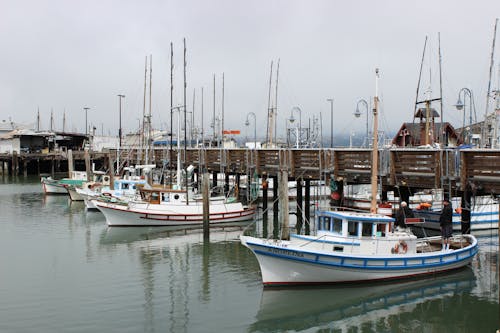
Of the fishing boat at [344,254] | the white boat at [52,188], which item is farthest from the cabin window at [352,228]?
the white boat at [52,188]

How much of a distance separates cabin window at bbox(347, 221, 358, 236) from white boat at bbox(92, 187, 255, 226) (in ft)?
51.4

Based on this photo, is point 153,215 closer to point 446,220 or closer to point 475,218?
point 446,220

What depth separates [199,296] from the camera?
18656 mm

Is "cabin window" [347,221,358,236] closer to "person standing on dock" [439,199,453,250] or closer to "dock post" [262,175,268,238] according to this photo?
"person standing on dock" [439,199,453,250]

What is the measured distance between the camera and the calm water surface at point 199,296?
15977mm

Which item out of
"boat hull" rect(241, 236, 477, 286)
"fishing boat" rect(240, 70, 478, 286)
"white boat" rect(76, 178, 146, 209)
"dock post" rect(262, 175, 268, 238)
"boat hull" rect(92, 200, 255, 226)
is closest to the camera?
"boat hull" rect(241, 236, 477, 286)

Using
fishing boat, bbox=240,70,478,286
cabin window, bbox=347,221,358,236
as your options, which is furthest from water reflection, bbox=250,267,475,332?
cabin window, bbox=347,221,358,236

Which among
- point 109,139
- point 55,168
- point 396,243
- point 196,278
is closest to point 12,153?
point 55,168

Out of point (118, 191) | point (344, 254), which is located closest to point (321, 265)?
point (344, 254)

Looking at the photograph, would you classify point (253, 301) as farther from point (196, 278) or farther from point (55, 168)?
point (55, 168)

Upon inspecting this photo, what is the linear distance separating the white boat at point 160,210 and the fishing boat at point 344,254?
48.6 feet

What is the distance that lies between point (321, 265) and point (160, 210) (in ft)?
55.3

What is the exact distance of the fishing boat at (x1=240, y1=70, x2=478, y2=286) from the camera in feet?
61.2

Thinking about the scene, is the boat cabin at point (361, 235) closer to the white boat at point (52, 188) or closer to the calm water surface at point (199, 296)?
the calm water surface at point (199, 296)
